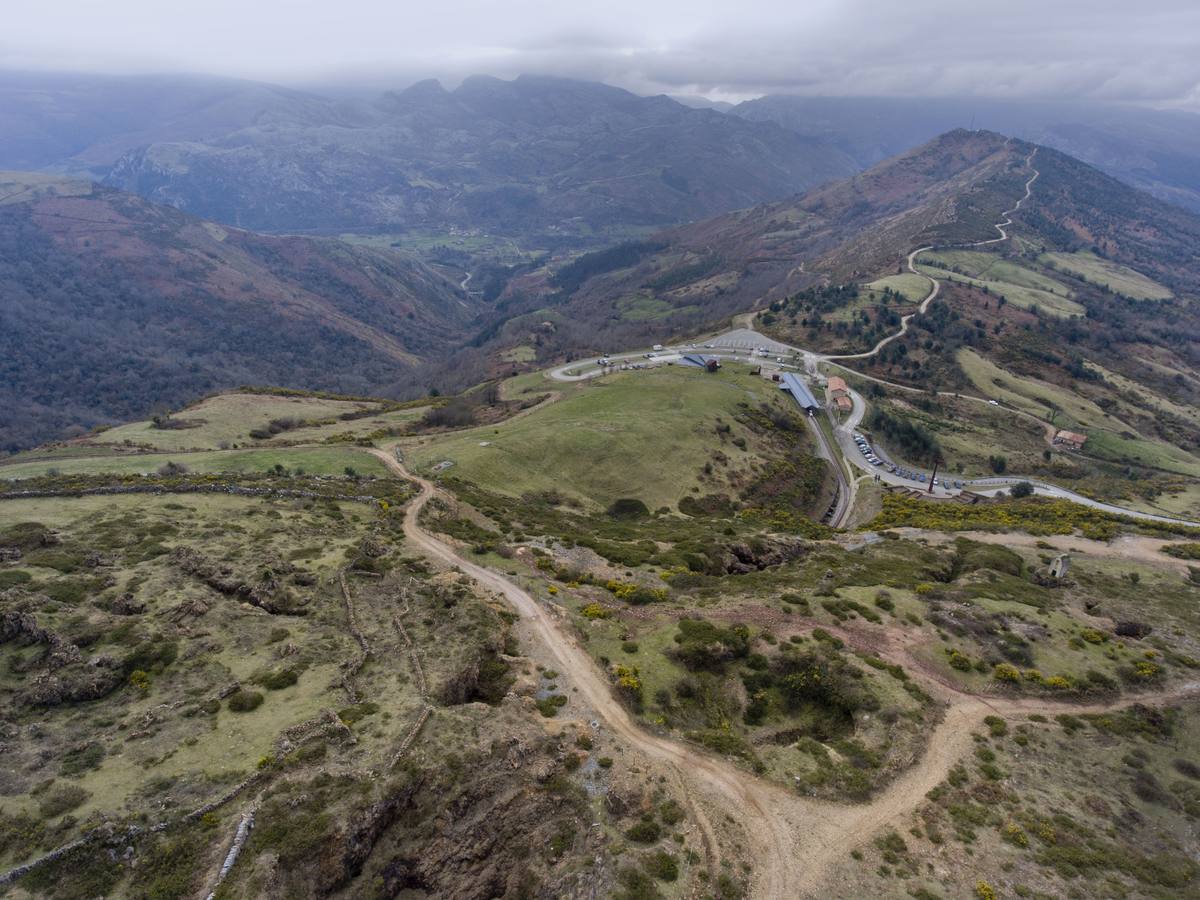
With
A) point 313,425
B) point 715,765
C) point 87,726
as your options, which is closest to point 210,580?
point 87,726

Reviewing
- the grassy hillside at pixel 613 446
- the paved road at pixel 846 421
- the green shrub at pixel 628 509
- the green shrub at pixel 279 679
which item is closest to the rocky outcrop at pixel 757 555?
the green shrub at pixel 628 509

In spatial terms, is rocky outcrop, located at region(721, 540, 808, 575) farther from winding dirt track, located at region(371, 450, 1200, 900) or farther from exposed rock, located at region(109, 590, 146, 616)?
exposed rock, located at region(109, 590, 146, 616)

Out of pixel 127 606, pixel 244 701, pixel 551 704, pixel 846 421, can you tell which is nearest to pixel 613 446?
pixel 551 704

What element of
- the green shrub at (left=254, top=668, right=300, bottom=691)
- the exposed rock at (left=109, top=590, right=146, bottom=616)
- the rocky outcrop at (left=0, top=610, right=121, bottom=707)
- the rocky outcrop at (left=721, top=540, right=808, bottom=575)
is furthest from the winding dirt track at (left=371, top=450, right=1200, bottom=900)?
the exposed rock at (left=109, top=590, right=146, bottom=616)

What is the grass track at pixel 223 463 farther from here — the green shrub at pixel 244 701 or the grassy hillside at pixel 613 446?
the green shrub at pixel 244 701

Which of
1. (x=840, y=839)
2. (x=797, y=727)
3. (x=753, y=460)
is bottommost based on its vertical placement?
(x=753, y=460)

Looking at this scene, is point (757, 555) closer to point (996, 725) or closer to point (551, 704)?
point (996, 725)

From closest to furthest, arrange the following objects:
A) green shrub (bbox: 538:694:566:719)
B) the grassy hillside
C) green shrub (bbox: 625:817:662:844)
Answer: green shrub (bbox: 625:817:662:844), green shrub (bbox: 538:694:566:719), the grassy hillside

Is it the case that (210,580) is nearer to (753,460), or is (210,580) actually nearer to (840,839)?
(840,839)
